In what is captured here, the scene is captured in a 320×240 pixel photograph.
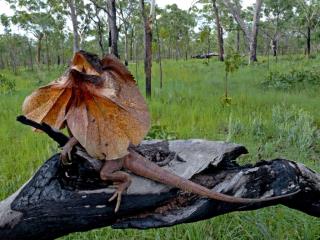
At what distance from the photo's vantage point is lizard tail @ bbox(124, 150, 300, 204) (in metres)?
1.33

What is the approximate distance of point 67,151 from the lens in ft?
4.53

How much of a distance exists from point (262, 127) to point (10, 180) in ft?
8.64

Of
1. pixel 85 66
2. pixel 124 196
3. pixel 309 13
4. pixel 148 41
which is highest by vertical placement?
pixel 309 13

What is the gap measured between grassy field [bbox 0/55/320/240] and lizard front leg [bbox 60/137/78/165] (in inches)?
42.2

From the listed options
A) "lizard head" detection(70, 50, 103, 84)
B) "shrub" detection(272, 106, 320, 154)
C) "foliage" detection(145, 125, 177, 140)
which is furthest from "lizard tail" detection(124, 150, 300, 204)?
"shrub" detection(272, 106, 320, 154)

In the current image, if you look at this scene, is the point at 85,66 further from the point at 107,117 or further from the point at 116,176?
the point at 116,176

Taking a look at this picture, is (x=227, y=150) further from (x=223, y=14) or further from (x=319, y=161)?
(x=223, y=14)

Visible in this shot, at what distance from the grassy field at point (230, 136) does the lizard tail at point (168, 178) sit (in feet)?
3.07

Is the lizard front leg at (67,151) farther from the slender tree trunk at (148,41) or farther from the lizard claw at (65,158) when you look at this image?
the slender tree trunk at (148,41)

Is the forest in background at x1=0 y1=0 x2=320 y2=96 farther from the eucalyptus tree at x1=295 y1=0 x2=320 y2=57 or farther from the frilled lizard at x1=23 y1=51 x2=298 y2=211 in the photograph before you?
the frilled lizard at x1=23 y1=51 x2=298 y2=211

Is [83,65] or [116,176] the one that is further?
[116,176]

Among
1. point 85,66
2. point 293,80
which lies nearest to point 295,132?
point 85,66

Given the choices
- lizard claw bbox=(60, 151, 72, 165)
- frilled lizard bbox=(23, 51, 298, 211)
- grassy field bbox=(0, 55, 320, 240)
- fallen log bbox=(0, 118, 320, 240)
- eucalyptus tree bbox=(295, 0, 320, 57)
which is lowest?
grassy field bbox=(0, 55, 320, 240)

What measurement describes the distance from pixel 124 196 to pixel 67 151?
0.24m
